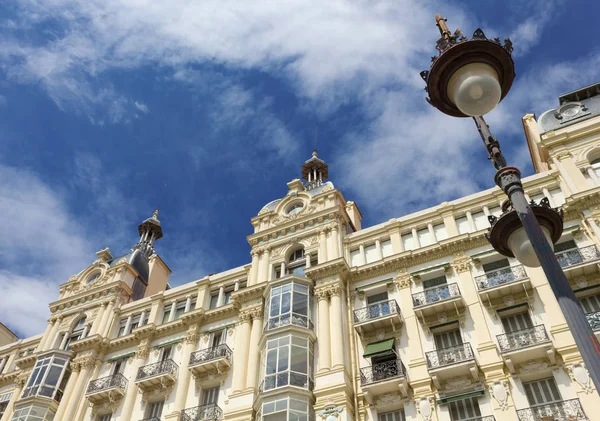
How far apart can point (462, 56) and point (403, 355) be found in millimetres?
16537

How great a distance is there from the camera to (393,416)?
73.6 feet

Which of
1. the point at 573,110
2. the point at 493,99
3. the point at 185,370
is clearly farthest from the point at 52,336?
the point at 573,110

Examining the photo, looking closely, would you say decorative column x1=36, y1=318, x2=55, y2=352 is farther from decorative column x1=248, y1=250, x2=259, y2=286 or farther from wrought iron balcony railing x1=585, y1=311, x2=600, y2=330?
wrought iron balcony railing x1=585, y1=311, x2=600, y2=330

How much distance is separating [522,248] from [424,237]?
743 inches

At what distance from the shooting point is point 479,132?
12.0 metres

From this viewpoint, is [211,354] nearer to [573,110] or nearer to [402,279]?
[402,279]

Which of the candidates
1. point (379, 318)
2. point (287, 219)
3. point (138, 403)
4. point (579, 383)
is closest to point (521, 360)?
point (579, 383)

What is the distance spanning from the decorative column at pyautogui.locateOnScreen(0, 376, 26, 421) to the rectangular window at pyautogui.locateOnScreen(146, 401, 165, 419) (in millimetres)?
9502

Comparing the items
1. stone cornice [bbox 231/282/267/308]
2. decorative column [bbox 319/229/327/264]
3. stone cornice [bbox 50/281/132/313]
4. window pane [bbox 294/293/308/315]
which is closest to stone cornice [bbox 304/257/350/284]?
decorative column [bbox 319/229/327/264]

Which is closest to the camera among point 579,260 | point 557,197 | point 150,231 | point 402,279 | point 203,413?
point 579,260

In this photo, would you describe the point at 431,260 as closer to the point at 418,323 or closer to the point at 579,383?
the point at 418,323

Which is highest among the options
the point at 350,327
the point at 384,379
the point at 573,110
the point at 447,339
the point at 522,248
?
the point at 573,110

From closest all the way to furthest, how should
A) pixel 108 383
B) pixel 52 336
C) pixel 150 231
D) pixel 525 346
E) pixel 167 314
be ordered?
1. pixel 525 346
2. pixel 108 383
3. pixel 167 314
4. pixel 52 336
5. pixel 150 231

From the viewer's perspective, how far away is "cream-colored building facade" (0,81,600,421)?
71.5ft
